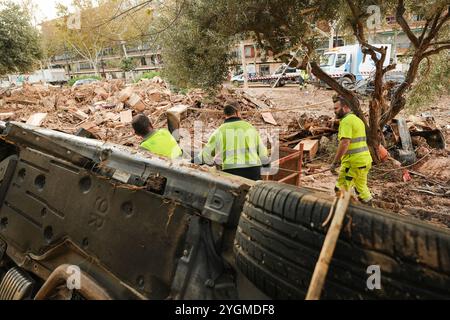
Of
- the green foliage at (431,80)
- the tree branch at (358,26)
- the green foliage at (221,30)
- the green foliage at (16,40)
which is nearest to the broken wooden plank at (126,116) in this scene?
the green foliage at (221,30)

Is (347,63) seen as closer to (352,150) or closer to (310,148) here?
(310,148)

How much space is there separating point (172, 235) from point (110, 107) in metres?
12.9

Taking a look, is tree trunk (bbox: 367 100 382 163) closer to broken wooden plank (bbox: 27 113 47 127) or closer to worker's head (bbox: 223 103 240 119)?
worker's head (bbox: 223 103 240 119)

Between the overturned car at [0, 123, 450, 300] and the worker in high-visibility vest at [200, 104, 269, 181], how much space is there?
1665 mm

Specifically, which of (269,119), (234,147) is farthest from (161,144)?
(269,119)

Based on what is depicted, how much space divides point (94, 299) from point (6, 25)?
21818 millimetres

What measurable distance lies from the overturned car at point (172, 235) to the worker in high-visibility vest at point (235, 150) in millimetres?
1665

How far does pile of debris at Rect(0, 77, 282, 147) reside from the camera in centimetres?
1108

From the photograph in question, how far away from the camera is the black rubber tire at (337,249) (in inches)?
40.6

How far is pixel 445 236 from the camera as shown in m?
1.06

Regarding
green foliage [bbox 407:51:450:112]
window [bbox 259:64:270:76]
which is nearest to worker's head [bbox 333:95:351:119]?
green foliage [bbox 407:51:450:112]

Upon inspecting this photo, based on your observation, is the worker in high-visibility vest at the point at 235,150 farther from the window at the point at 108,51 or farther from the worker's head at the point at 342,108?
the window at the point at 108,51

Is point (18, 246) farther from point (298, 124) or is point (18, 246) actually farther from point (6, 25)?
point (6, 25)
